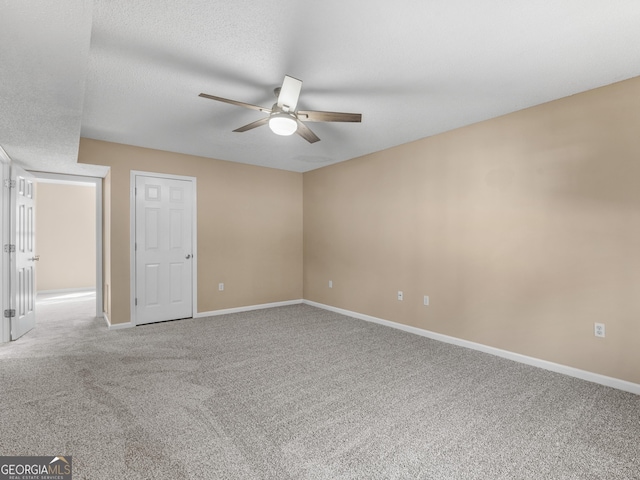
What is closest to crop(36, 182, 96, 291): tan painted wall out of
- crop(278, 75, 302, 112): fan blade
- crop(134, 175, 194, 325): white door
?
crop(134, 175, 194, 325): white door

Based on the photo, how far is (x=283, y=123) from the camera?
245cm

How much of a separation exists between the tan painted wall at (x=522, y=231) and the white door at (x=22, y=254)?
4.54m

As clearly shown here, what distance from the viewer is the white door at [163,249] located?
446cm

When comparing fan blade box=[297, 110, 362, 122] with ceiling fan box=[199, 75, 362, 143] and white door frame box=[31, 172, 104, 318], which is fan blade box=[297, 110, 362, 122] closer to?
ceiling fan box=[199, 75, 362, 143]

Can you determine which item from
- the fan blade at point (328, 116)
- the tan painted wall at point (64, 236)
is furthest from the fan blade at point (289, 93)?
the tan painted wall at point (64, 236)

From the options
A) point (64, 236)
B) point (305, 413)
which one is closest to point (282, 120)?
point (305, 413)

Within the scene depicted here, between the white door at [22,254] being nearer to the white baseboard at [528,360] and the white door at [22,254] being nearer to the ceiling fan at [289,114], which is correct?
the ceiling fan at [289,114]

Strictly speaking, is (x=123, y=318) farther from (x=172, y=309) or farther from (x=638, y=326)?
(x=638, y=326)

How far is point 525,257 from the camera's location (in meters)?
3.13

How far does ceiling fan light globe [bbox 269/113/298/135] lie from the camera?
7.93 feet

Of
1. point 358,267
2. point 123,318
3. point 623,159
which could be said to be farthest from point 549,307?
point 123,318

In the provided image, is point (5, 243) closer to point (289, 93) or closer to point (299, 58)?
point (289, 93)

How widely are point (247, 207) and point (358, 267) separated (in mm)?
2167

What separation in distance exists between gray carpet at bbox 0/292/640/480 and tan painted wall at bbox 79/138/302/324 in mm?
1418
